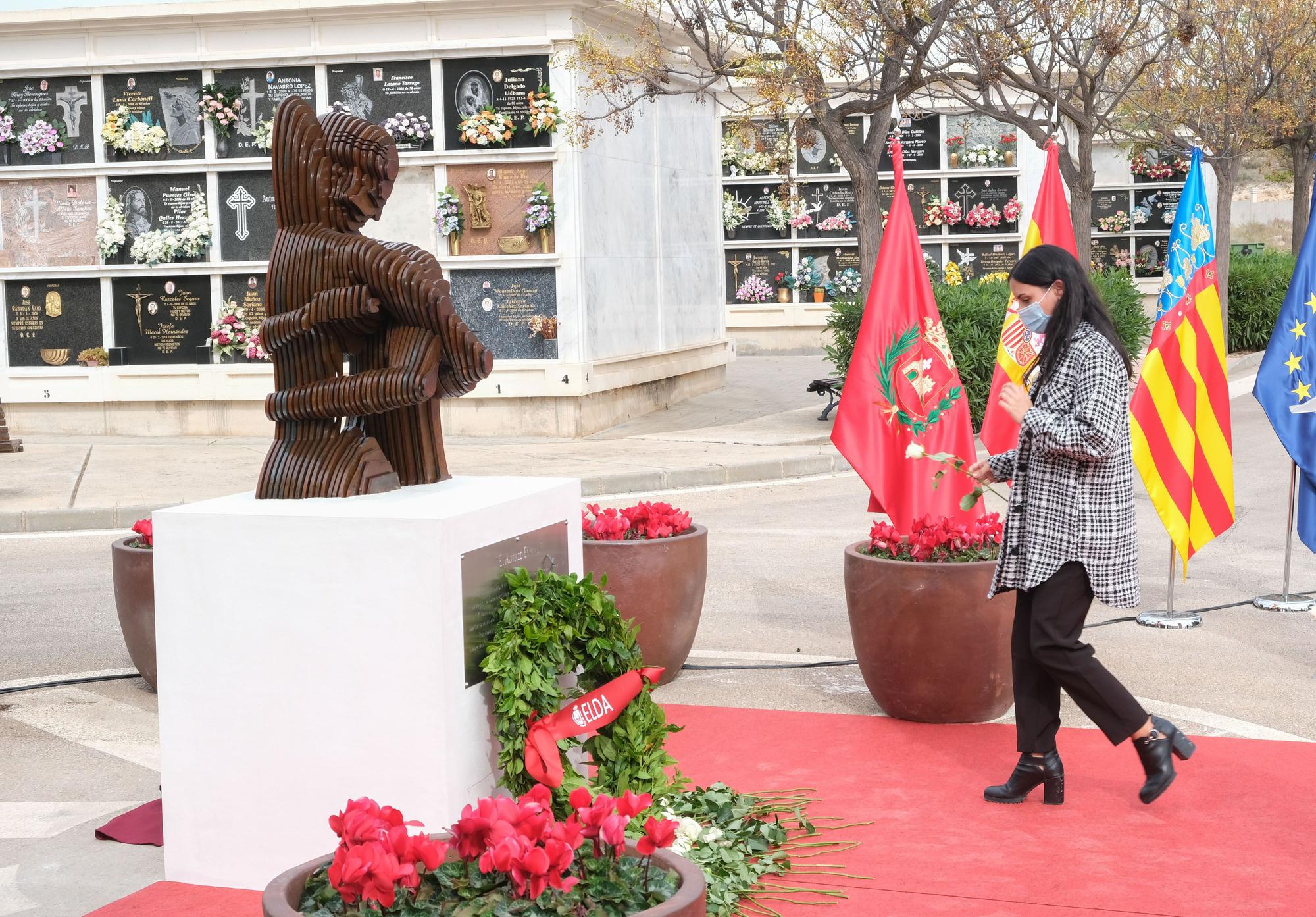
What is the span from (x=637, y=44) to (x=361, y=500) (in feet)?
42.6

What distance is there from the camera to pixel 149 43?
15789 mm

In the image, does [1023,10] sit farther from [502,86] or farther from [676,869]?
[676,869]

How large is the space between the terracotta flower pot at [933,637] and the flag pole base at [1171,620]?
204 centimetres

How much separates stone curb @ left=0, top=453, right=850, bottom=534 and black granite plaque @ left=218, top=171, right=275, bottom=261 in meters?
4.88

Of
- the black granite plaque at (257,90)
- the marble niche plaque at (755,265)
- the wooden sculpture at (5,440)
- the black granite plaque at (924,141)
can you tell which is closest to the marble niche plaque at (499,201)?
the black granite plaque at (257,90)

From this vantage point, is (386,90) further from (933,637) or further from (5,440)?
(933,637)

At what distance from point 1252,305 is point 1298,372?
55.8 ft

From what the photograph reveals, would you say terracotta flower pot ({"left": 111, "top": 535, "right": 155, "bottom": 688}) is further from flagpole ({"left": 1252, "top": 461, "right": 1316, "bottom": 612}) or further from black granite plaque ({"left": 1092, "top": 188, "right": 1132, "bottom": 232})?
black granite plaque ({"left": 1092, "top": 188, "right": 1132, "bottom": 232})

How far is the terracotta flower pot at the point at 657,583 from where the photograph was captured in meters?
6.35

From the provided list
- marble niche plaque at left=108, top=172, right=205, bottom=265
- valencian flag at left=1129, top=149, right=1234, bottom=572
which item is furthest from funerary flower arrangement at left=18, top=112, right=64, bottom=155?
valencian flag at left=1129, top=149, right=1234, bottom=572

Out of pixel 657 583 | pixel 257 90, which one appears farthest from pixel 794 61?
pixel 657 583

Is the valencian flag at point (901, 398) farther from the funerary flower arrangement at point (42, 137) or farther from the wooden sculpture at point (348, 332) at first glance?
the funerary flower arrangement at point (42, 137)

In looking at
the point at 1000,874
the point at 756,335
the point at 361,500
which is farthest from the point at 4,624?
the point at 756,335

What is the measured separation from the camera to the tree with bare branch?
14.3 meters
